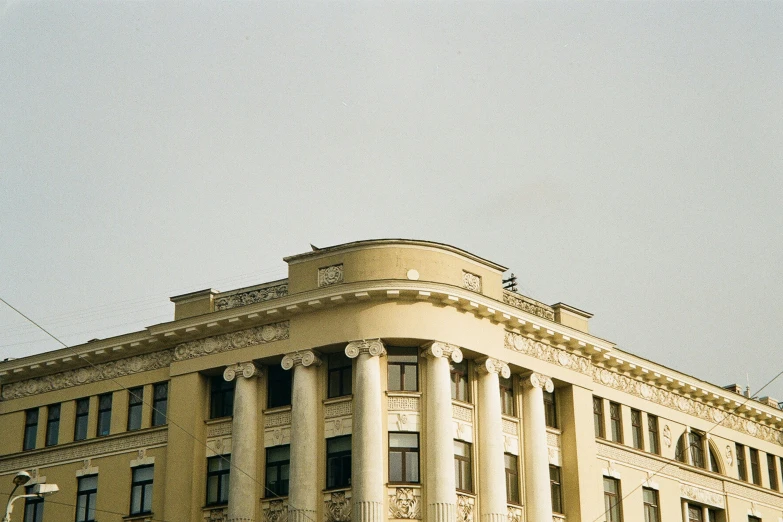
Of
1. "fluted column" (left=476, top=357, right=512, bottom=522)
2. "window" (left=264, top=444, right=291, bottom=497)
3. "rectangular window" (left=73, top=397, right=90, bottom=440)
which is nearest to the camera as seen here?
"fluted column" (left=476, top=357, right=512, bottom=522)

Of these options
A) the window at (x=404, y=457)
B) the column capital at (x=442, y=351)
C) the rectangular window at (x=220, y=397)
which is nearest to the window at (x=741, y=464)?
the column capital at (x=442, y=351)

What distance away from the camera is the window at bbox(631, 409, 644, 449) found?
54062mm

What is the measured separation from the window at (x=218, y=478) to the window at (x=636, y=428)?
52.8ft

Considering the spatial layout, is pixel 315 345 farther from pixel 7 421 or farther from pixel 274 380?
pixel 7 421

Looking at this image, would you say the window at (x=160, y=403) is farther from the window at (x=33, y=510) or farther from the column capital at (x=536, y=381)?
the column capital at (x=536, y=381)

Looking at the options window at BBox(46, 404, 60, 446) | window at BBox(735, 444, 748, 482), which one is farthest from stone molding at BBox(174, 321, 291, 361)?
window at BBox(735, 444, 748, 482)

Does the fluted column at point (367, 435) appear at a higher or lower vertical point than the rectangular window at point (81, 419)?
lower

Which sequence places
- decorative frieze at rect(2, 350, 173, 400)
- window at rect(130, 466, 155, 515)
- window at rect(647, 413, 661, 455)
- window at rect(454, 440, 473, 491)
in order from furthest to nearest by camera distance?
1. window at rect(647, 413, 661, 455)
2. decorative frieze at rect(2, 350, 173, 400)
3. window at rect(130, 466, 155, 515)
4. window at rect(454, 440, 473, 491)

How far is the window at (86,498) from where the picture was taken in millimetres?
50875

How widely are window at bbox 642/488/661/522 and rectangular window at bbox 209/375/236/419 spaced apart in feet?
53.4

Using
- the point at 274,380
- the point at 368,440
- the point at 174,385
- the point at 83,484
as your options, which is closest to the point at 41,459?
the point at 83,484

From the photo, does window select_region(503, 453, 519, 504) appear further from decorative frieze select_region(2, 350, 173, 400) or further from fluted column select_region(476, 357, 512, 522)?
decorative frieze select_region(2, 350, 173, 400)

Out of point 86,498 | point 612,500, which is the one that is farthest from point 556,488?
point 86,498

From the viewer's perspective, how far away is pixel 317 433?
153 feet
